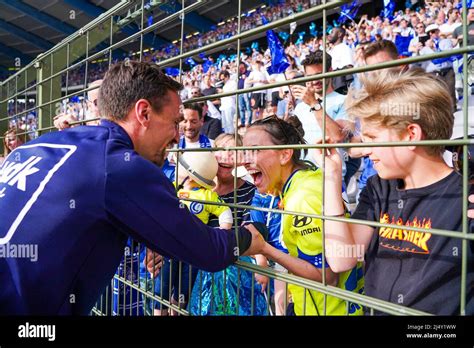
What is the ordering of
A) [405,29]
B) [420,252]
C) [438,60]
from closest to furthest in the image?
1. [420,252]
2. [438,60]
3. [405,29]

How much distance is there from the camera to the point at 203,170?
2.34 meters

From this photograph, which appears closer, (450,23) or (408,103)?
(408,103)

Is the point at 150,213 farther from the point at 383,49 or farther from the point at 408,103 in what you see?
the point at 383,49

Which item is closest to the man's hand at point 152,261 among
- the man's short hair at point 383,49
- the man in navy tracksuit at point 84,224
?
the man in navy tracksuit at point 84,224

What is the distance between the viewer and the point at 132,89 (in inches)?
60.6

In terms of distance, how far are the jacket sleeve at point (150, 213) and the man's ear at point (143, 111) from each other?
243 mm

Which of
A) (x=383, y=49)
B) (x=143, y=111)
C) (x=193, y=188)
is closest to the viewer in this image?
(x=143, y=111)

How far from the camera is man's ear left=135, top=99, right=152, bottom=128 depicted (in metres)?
1.52

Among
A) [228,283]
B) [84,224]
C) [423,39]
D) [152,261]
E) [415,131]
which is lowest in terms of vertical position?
[228,283]

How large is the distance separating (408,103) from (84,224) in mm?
929

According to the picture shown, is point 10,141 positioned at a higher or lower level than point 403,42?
lower

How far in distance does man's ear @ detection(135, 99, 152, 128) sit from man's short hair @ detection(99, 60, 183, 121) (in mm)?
17

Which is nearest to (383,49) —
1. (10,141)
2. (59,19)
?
(10,141)

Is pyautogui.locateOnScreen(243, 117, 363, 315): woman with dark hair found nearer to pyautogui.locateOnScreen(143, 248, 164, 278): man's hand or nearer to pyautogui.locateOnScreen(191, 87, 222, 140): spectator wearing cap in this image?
pyautogui.locateOnScreen(143, 248, 164, 278): man's hand
